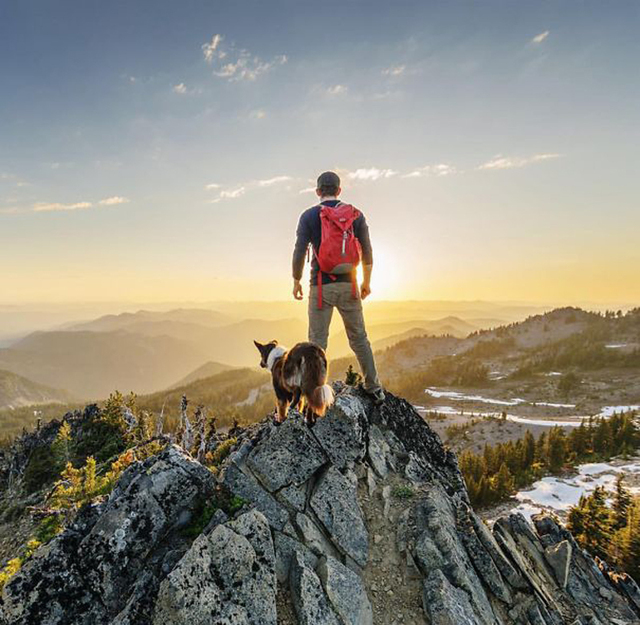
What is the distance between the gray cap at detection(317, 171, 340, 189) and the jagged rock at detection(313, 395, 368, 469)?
6066 millimetres

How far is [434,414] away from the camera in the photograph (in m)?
137

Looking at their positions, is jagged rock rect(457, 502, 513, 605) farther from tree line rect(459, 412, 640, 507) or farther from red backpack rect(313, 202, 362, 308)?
tree line rect(459, 412, 640, 507)

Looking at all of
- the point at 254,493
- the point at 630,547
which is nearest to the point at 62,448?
the point at 254,493

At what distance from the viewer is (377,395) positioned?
1169 centimetres

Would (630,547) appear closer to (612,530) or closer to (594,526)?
(612,530)

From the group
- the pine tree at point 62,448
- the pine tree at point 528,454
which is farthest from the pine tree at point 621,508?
the pine tree at point 62,448

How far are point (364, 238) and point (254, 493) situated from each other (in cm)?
679

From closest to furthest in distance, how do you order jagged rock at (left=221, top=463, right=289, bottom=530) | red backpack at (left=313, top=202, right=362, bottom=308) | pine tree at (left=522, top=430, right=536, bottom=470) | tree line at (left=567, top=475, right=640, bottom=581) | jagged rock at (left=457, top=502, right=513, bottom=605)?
jagged rock at (left=221, top=463, right=289, bottom=530) < red backpack at (left=313, top=202, right=362, bottom=308) < jagged rock at (left=457, top=502, right=513, bottom=605) < tree line at (left=567, top=475, right=640, bottom=581) < pine tree at (left=522, top=430, right=536, bottom=470)

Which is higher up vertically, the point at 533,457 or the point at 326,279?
the point at 326,279

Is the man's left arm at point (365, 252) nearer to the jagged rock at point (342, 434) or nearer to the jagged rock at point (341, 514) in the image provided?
the jagged rock at point (342, 434)

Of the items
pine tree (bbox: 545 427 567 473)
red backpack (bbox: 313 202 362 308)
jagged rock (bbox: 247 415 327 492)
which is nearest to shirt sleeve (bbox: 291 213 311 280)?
red backpack (bbox: 313 202 362 308)

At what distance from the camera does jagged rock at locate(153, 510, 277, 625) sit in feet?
17.6

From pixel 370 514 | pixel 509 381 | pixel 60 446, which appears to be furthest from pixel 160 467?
pixel 509 381

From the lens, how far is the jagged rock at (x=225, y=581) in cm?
535
